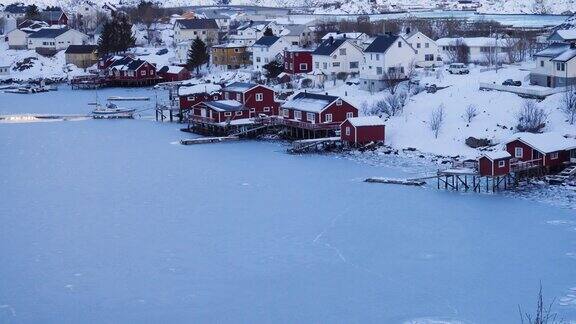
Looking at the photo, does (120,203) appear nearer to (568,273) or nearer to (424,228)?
(424,228)

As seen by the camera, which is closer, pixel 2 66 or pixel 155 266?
pixel 155 266

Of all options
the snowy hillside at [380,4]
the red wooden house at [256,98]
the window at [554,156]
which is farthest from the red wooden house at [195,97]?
the snowy hillside at [380,4]

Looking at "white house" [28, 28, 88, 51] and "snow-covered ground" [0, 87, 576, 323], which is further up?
"white house" [28, 28, 88, 51]

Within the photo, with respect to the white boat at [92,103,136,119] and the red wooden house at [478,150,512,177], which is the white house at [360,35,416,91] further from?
the red wooden house at [478,150,512,177]

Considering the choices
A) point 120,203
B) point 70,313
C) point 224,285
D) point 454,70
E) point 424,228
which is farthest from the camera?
point 454,70

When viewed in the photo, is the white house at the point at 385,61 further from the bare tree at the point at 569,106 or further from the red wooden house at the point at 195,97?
the bare tree at the point at 569,106

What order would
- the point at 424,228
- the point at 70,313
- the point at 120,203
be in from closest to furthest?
the point at 70,313, the point at 424,228, the point at 120,203

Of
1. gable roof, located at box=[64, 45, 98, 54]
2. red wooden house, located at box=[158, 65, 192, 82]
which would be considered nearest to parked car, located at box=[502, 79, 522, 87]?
red wooden house, located at box=[158, 65, 192, 82]

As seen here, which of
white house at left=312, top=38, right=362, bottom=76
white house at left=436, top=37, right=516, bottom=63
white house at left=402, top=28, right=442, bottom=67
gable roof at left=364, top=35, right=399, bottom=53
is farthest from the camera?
white house at left=312, top=38, right=362, bottom=76

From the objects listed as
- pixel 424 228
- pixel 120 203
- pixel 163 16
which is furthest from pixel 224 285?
pixel 163 16
